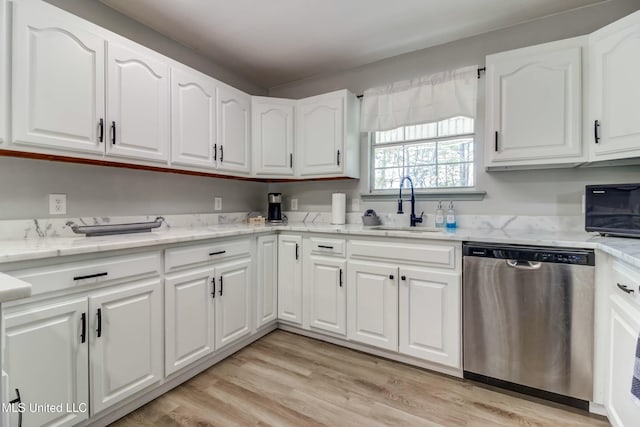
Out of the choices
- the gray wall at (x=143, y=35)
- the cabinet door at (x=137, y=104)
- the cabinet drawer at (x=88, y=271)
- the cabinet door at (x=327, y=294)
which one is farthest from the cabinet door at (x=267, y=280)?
the gray wall at (x=143, y=35)

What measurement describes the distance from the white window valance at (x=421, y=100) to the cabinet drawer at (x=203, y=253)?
5.07 ft

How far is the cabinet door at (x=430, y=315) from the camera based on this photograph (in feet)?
6.41

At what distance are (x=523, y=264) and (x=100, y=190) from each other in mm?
2704

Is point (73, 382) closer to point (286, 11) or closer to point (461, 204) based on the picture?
point (286, 11)

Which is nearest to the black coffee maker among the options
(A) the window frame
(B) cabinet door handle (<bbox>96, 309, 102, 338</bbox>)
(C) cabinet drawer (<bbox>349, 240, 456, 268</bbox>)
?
(A) the window frame

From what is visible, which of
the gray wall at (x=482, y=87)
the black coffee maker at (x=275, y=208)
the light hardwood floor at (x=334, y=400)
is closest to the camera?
the light hardwood floor at (x=334, y=400)

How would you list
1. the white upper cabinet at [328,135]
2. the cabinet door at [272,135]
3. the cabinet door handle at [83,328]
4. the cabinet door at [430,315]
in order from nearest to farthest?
the cabinet door handle at [83,328]
the cabinet door at [430,315]
the white upper cabinet at [328,135]
the cabinet door at [272,135]

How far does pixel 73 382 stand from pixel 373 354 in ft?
5.91

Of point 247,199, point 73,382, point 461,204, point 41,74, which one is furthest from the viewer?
point 247,199

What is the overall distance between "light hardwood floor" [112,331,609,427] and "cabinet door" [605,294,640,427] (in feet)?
0.84

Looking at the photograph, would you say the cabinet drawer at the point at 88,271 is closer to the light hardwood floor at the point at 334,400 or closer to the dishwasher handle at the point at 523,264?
the light hardwood floor at the point at 334,400

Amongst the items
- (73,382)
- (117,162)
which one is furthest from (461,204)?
(73,382)

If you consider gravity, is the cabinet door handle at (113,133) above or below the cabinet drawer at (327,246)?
above

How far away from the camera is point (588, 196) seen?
6.06 ft
